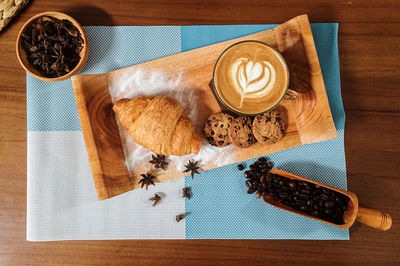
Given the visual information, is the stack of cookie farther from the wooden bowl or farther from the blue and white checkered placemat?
the wooden bowl

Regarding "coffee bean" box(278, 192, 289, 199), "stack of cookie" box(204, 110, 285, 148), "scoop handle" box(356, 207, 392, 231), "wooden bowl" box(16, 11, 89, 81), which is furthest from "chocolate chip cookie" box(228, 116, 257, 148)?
"wooden bowl" box(16, 11, 89, 81)

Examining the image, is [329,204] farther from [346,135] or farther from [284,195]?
[346,135]

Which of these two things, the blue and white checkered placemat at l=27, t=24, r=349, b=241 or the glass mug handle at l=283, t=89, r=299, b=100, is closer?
the glass mug handle at l=283, t=89, r=299, b=100

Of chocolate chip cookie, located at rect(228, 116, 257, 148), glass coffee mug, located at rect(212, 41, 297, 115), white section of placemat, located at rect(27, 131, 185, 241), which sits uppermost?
glass coffee mug, located at rect(212, 41, 297, 115)

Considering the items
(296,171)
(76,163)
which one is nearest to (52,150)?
(76,163)

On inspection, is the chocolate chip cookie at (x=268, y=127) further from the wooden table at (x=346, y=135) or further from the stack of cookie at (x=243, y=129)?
the wooden table at (x=346, y=135)

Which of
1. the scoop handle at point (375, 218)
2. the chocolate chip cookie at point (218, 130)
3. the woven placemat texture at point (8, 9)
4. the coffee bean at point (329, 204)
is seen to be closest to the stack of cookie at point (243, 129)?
the chocolate chip cookie at point (218, 130)

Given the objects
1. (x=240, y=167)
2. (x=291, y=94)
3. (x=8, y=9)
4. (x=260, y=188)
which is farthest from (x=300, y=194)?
(x=8, y=9)

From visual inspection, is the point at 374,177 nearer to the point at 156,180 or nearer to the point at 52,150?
the point at 156,180
